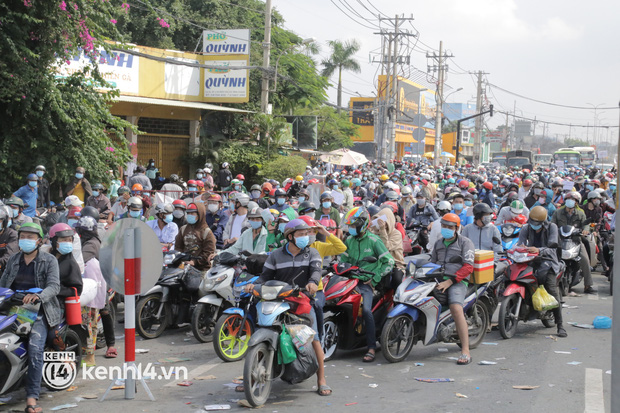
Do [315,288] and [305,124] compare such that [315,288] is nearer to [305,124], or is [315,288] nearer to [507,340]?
[507,340]

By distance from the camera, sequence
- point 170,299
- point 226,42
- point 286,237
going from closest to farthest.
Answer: point 286,237 → point 170,299 → point 226,42

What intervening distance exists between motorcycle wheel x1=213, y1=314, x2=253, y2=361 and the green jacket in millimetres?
1497

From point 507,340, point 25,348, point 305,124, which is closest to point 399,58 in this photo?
point 305,124

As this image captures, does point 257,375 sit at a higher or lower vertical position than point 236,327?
lower

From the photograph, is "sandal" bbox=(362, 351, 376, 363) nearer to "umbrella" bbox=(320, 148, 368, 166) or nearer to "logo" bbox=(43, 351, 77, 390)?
"logo" bbox=(43, 351, 77, 390)

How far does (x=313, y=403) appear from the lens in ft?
22.3

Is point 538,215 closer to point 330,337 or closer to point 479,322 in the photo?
point 479,322

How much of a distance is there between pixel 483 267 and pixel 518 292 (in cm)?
102

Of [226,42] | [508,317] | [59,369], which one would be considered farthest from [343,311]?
[226,42]

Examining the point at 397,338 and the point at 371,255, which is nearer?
the point at 397,338

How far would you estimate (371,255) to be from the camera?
850cm

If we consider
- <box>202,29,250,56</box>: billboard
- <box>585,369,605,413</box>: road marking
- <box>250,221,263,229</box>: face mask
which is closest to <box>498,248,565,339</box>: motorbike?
<box>585,369,605,413</box>: road marking

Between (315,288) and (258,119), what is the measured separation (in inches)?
931

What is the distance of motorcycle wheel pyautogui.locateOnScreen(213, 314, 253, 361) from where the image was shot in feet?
26.0
